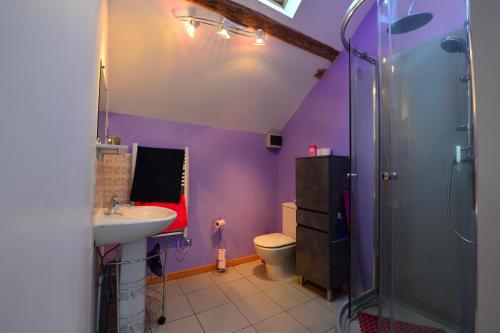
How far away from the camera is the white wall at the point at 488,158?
64 cm

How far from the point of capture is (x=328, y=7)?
2.07 meters

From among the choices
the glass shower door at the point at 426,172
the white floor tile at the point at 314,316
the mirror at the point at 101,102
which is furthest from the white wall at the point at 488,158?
the mirror at the point at 101,102

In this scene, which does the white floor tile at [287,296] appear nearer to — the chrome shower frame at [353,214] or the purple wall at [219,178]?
the chrome shower frame at [353,214]

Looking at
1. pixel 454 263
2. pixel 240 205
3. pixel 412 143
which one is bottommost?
pixel 454 263

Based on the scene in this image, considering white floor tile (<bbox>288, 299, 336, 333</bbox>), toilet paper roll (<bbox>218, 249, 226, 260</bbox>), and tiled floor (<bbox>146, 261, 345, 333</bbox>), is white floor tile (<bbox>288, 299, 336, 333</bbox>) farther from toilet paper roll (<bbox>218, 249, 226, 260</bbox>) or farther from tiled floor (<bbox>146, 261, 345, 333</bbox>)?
toilet paper roll (<bbox>218, 249, 226, 260</bbox>)

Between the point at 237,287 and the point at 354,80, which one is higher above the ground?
the point at 354,80

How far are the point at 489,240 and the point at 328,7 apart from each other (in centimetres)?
220

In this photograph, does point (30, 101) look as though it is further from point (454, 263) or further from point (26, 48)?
point (454, 263)

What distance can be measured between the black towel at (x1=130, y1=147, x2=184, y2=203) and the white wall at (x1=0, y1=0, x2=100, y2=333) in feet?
5.74

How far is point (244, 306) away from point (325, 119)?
215cm

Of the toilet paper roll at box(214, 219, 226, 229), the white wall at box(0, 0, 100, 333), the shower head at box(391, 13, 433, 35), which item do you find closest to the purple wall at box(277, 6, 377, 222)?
the shower head at box(391, 13, 433, 35)

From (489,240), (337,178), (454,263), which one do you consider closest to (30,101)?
(489,240)

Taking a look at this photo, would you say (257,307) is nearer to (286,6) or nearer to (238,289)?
(238,289)

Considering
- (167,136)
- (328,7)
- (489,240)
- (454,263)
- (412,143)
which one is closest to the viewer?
(489,240)
